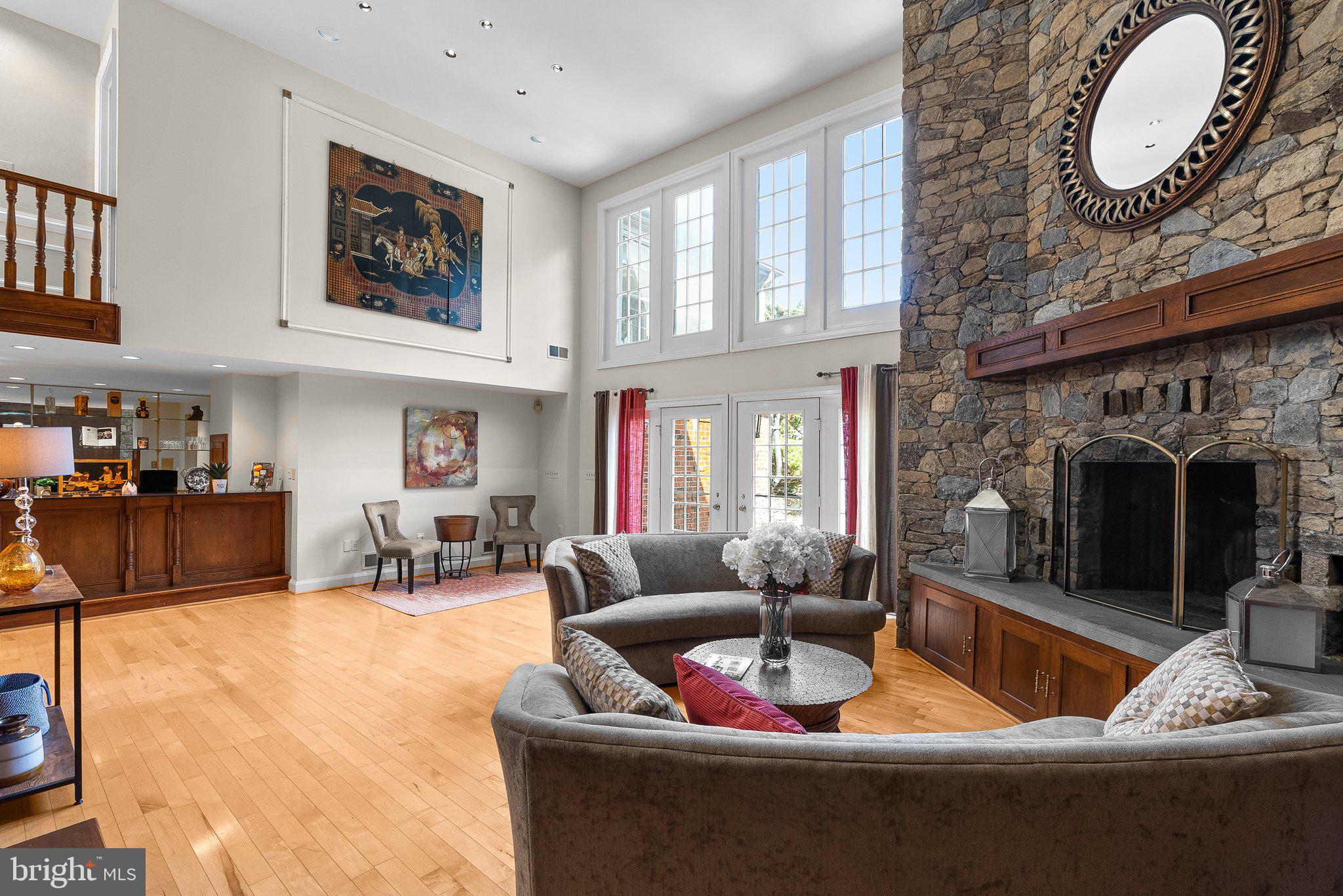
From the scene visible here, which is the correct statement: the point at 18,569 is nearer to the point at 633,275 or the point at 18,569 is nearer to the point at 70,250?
the point at 70,250

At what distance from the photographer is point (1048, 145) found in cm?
391

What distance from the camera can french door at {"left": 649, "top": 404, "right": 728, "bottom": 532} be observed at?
21.9 ft

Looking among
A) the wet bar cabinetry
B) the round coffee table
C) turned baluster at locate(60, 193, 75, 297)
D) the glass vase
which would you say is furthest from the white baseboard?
the glass vase

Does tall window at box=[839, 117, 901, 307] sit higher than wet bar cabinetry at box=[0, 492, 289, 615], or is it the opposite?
tall window at box=[839, 117, 901, 307]

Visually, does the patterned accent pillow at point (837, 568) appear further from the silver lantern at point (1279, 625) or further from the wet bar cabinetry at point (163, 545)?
the wet bar cabinetry at point (163, 545)

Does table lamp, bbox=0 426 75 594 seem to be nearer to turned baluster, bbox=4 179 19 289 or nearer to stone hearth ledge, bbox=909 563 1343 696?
turned baluster, bbox=4 179 19 289

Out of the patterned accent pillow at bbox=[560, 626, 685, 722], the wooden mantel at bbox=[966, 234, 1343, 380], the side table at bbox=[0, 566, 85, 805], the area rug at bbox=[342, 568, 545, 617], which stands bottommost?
the area rug at bbox=[342, 568, 545, 617]

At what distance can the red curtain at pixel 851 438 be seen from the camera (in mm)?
5543

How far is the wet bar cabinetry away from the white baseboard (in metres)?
0.20

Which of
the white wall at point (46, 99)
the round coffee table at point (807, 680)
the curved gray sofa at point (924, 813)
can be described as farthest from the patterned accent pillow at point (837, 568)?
the white wall at point (46, 99)

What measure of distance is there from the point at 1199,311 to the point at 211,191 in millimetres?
6810

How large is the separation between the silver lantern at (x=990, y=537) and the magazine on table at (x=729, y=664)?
1.96m

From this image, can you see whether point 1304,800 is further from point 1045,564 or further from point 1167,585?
point 1045,564

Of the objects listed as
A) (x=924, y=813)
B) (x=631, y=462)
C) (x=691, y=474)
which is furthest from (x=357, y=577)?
(x=924, y=813)
